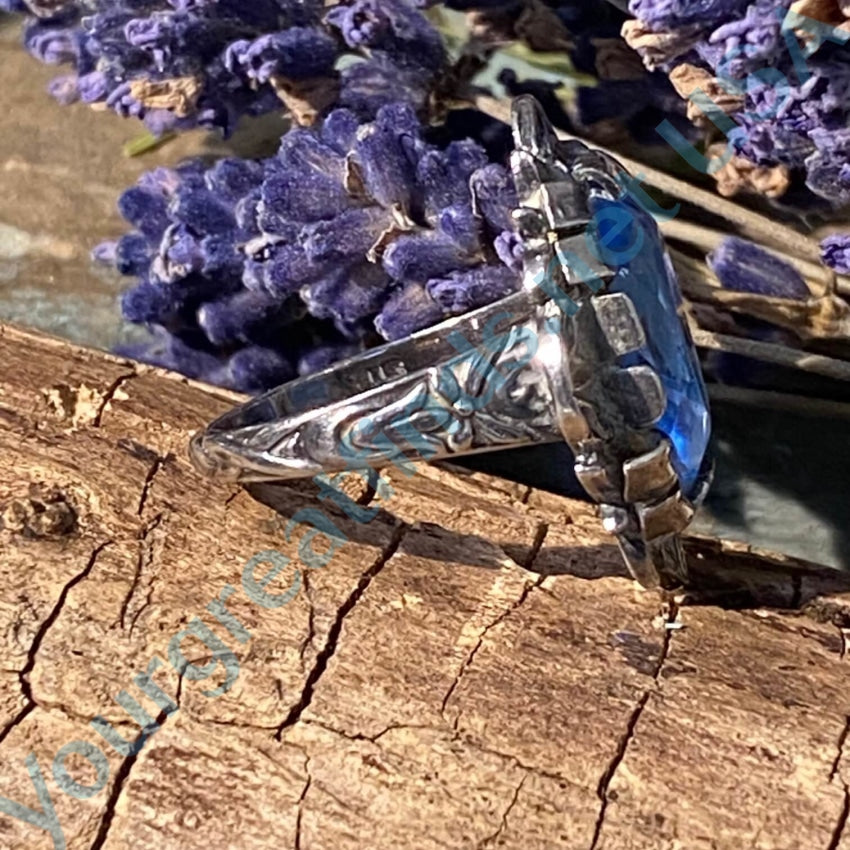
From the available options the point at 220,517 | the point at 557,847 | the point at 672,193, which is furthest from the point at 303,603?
the point at 672,193

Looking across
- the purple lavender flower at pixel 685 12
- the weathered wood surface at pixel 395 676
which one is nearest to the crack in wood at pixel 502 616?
the weathered wood surface at pixel 395 676

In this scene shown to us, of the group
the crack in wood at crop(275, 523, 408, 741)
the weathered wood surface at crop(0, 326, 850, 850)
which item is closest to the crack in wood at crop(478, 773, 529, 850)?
the weathered wood surface at crop(0, 326, 850, 850)

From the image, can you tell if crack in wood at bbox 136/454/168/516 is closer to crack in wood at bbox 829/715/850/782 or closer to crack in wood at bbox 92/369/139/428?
crack in wood at bbox 92/369/139/428

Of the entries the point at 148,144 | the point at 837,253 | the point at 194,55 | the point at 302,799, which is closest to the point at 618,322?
the point at 837,253

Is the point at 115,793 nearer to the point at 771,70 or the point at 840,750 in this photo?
the point at 840,750

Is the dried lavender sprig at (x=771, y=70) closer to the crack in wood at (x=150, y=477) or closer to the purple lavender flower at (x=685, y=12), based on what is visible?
the purple lavender flower at (x=685, y=12)

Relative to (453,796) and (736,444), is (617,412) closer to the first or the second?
(453,796)
